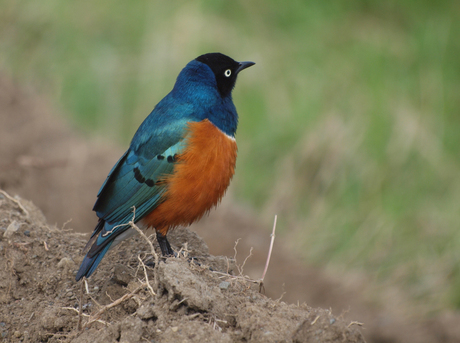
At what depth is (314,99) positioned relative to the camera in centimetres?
877

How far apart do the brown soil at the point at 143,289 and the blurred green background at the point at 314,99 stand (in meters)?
0.63

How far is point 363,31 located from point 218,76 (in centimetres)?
728

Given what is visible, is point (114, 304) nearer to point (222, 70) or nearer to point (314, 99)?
point (222, 70)

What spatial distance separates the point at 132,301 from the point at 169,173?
3.47 ft

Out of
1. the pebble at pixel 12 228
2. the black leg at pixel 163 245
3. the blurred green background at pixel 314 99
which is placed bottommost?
the pebble at pixel 12 228

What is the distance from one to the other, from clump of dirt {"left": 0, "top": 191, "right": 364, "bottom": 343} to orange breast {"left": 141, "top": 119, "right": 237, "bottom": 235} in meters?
0.22

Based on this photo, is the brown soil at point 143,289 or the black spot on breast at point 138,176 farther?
the black spot on breast at point 138,176

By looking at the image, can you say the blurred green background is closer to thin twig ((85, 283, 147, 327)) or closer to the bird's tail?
the bird's tail

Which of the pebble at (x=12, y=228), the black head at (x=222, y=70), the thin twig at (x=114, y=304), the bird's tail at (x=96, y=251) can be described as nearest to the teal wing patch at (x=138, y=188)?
the bird's tail at (x=96, y=251)

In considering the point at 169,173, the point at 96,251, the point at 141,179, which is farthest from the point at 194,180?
the point at 96,251

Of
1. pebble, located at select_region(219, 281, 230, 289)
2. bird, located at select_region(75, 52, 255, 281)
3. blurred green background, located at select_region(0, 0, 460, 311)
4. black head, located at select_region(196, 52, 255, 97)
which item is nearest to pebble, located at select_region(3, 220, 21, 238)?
Result: bird, located at select_region(75, 52, 255, 281)

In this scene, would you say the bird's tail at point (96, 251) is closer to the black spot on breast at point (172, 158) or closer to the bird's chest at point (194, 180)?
the bird's chest at point (194, 180)

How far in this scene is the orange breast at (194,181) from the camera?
370cm

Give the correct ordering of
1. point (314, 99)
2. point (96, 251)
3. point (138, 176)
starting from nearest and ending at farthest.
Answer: point (96, 251), point (138, 176), point (314, 99)
